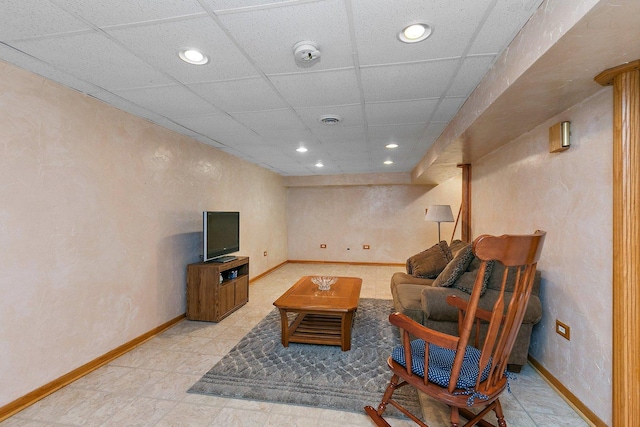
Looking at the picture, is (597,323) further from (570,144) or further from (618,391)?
(570,144)

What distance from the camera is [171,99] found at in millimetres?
2416

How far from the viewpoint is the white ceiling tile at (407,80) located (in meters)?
1.90

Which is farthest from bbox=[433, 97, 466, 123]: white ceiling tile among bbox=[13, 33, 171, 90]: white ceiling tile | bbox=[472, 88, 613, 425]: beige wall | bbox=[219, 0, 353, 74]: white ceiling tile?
bbox=[13, 33, 171, 90]: white ceiling tile

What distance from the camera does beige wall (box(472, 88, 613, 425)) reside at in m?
1.67

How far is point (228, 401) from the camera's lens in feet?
6.43

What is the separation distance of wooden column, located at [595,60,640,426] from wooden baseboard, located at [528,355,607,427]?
23 centimetres

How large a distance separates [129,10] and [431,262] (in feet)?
12.2

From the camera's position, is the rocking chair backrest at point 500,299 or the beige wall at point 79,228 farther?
the beige wall at point 79,228

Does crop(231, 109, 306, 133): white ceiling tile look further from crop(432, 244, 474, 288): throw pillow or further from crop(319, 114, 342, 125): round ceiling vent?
crop(432, 244, 474, 288): throw pillow

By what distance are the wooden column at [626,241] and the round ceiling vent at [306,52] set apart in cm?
158

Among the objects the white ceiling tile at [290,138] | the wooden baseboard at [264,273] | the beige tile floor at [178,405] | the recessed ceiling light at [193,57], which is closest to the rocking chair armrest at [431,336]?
the beige tile floor at [178,405]

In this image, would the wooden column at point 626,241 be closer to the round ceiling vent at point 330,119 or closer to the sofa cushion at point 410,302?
the sofa cushion at point 410,302

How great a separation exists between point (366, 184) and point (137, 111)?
196 inches

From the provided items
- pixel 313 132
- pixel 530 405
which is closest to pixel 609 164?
pixel 530 405
